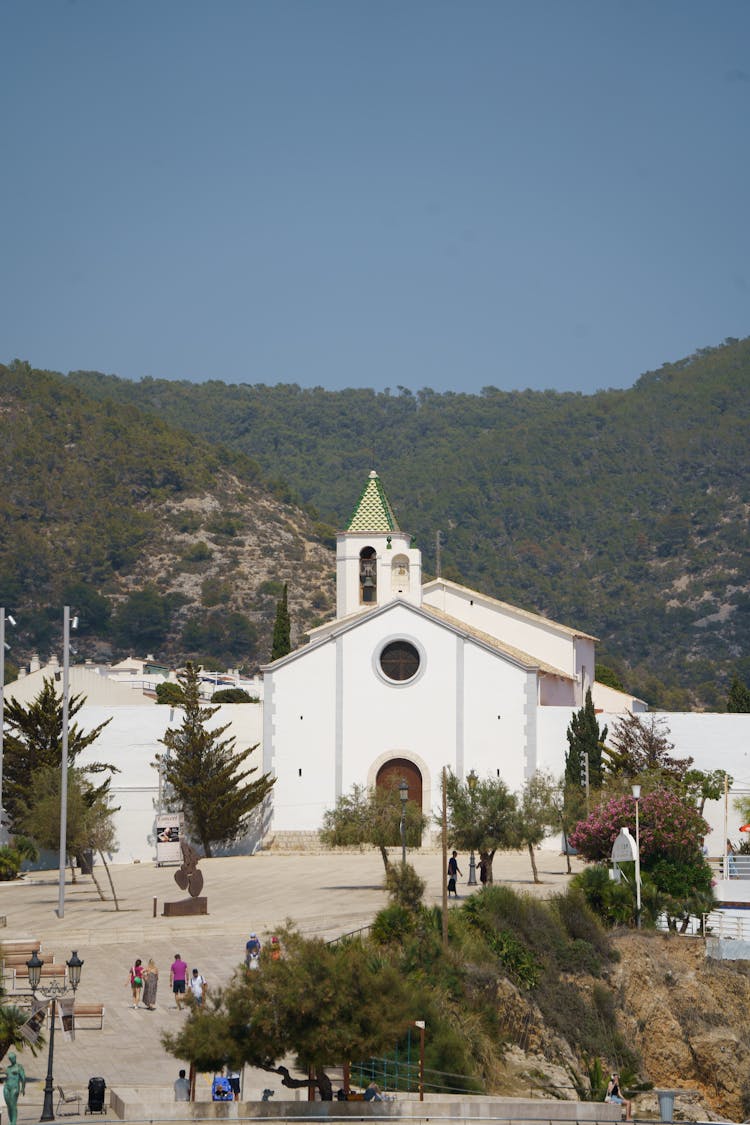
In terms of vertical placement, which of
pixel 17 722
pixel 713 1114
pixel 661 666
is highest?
pixel 661 666

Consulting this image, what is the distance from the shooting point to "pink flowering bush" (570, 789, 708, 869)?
3972 cm

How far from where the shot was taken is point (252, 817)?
5241cm

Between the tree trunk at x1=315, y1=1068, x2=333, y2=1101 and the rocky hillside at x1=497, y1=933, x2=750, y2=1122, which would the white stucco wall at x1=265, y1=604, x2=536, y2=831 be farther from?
the tree trunk at x1=315, y1=1068, x2=333, y2=1101

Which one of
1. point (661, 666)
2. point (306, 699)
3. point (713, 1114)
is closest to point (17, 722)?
point (306, 699)

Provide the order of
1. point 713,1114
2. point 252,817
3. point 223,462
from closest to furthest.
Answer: point 713,1114 → point 252,817 → point 223,462

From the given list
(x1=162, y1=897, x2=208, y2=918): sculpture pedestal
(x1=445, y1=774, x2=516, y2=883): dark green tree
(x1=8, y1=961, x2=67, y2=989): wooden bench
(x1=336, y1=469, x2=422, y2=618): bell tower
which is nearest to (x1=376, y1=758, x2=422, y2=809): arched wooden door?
(x1=336, y1=469, x2=422, y2=618): bell tower

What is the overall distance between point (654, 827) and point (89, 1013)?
56.1 ft

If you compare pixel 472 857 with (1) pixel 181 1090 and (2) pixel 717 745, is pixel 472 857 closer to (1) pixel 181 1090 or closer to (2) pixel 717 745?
(2) pixel 717 745

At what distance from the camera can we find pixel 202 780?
50656mm

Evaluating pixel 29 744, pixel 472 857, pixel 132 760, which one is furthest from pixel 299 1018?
pixel 132 760

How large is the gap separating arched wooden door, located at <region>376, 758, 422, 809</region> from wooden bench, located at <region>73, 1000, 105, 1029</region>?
993 inches

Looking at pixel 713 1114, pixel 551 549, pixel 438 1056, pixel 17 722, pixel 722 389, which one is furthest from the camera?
pixel 722 389

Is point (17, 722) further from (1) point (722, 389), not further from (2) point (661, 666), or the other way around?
(1) point (722, 389)

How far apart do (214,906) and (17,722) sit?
13.1 metres
